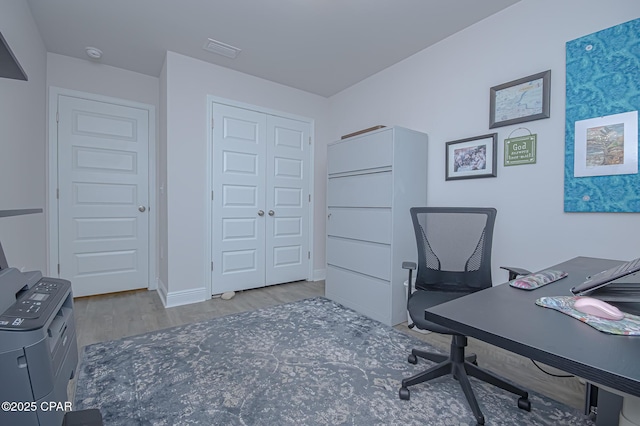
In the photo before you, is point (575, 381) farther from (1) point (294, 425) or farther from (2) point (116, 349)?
(2) point (116, 349)

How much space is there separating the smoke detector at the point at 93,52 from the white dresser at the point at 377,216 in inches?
100

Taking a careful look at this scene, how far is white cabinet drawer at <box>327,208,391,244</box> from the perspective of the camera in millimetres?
2609

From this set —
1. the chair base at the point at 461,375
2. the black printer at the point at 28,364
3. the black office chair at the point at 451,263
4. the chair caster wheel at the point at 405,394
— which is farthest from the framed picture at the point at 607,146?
A: the black printer at the point at 28,364

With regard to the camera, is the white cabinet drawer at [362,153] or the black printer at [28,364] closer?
the black printer at [28,364]

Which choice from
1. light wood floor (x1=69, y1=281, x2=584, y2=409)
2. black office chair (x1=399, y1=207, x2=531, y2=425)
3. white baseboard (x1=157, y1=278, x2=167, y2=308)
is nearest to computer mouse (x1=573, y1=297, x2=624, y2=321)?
black office chair (x1=399, y1=207, x2=531, y2=425)

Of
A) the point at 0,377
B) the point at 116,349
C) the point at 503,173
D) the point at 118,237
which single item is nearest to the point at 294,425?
the point at 0,377

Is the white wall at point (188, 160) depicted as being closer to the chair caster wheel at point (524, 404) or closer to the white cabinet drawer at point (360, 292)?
the white cabinet drawer at point (360, 292)

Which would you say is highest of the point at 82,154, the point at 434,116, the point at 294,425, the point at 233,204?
the point at 434,116

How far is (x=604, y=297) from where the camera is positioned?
95 centimetres

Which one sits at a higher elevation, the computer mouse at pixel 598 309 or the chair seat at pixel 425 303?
the computer mouse at pixel 598 309

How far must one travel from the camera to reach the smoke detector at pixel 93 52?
2.87m

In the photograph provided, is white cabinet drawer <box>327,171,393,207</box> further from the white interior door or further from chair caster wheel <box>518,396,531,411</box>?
the white interior door

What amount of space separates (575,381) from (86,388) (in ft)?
9.28

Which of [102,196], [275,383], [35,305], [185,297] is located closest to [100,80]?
[102,196]
